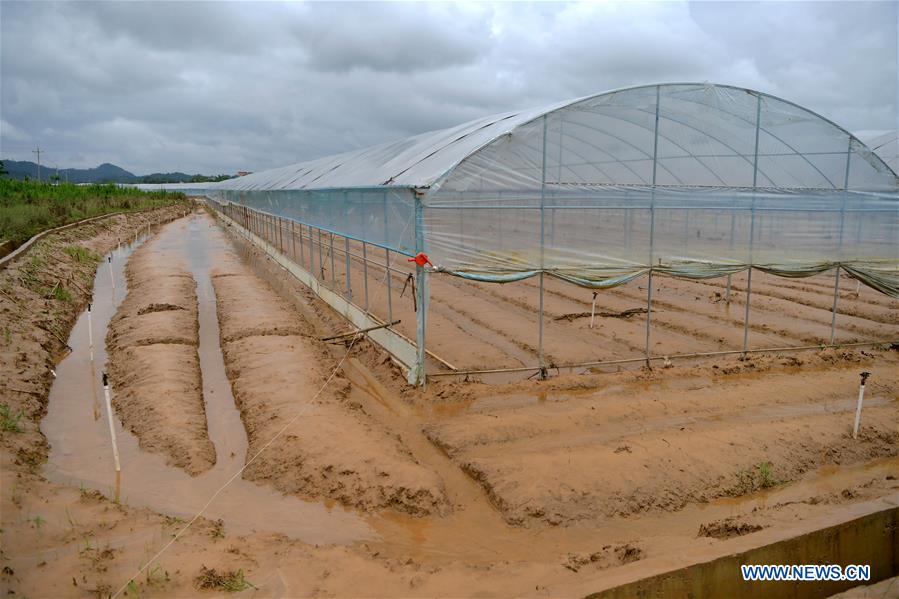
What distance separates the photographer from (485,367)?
10.1 metres

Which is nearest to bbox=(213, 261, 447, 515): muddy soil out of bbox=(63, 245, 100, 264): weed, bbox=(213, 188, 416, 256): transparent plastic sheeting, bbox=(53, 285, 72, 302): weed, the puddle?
the puddle

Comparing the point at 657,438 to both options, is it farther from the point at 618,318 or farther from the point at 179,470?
the point at 618,318

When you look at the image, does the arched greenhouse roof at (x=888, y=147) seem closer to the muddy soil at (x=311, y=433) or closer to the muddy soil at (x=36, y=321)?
the muddy soil at (x=311, y=433)

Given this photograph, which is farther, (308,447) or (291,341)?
(291,341)

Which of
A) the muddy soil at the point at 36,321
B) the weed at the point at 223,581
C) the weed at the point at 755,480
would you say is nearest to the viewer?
the weed at the point at 223,581

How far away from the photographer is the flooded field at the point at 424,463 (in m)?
4.84

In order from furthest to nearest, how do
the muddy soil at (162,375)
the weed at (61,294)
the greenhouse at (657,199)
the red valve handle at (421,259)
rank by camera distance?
the weed at (61,294) → the greenhouse at (657,199) → the red valve handle at (421,259) → the muddy soil at (162,375)

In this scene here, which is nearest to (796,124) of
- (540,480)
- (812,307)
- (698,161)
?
(698,161)

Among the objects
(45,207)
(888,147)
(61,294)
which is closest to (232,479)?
(61,294)

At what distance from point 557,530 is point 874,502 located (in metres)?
3.01

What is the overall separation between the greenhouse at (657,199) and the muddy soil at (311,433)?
5.99ft

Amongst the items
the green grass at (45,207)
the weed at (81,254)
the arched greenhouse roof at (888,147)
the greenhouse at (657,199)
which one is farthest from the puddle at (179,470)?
the arched greenhouse roof at (888,147)

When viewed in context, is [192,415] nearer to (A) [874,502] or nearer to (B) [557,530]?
(B) [557,530]

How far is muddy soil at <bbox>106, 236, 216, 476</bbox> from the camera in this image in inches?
286
